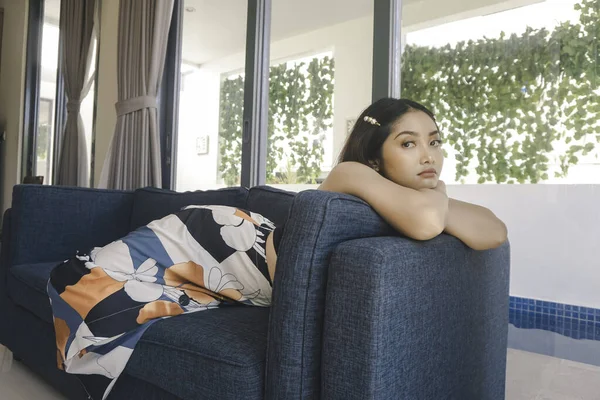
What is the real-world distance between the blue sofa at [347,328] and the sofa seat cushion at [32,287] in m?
0.53

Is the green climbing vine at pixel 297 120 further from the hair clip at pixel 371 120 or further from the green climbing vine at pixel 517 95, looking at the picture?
the hair clip at pixel 371 120

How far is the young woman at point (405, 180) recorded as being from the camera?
0.98 meters

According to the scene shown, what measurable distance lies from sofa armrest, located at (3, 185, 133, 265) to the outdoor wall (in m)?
3.47

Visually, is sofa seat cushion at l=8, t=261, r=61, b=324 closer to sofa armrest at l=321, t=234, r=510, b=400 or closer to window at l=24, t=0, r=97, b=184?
sofa armrest at l=321, t=234, r=510, b=400

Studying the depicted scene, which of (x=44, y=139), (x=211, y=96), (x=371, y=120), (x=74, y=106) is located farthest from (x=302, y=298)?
(x=44, y=139)

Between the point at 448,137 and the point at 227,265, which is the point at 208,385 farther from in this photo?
the point at 448,137

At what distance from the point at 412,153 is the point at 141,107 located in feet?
8.10

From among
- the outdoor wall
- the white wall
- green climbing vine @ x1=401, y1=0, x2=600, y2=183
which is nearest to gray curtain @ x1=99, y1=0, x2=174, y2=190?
green climbing vine @ x1=401, y1=0, x2=600, y2=183

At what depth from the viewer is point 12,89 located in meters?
5.25

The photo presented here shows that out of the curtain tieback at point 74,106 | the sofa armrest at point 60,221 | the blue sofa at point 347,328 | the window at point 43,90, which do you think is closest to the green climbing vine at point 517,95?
the blue sofa at point 347,328

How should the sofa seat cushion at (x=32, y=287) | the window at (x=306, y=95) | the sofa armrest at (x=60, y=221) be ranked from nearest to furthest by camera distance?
the sofa seat cushion at (x=32, y=287) < the sofa armrest at (x=60, y=221) < the window at (x=306, y=95)

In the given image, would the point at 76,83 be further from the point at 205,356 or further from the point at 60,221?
the point at 205,356

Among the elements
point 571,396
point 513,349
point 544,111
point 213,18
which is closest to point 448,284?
point 571,396

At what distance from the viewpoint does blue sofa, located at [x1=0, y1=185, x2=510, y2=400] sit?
2.72 feet
